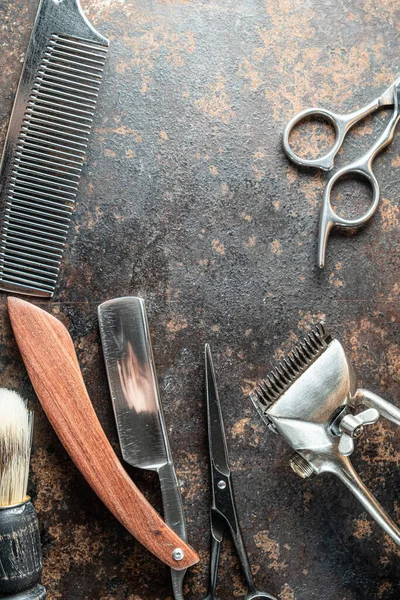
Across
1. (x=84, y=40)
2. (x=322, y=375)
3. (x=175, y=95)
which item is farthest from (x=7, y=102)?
(x=322, y=375)

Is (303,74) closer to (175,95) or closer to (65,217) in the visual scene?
(175,95)

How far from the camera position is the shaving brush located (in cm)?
146

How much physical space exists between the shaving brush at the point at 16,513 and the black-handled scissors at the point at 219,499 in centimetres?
38

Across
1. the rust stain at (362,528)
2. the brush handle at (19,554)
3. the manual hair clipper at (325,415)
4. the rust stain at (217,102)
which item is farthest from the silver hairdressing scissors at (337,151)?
the brush handle at (19,554)

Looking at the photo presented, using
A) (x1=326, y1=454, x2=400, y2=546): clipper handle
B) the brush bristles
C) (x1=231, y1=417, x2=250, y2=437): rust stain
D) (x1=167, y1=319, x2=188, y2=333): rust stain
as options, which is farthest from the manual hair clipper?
the brush bristles

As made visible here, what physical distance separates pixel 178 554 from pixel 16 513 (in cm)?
36

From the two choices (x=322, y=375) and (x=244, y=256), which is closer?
(x=322, y=375)

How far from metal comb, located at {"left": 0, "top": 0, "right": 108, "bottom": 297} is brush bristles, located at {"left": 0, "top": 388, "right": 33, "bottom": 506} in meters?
Answer: 0.26

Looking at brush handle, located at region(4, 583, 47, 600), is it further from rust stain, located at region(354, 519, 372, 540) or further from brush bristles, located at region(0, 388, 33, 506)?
rust stain, located at region(354, 519, 372, 540)

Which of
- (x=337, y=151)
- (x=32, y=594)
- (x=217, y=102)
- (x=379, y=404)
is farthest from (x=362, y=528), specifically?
(x=217, y=102)

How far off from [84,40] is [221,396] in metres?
0.85

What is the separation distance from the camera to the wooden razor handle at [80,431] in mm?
1608

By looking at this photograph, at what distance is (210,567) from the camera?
5.49 feet

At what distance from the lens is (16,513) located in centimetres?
149
